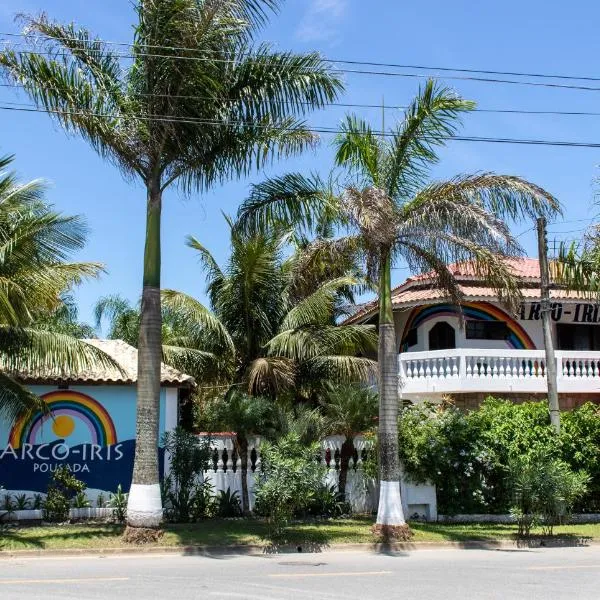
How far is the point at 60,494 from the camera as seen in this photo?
17.6m

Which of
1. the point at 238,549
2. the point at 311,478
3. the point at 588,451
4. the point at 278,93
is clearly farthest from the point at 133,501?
the point at 588,451

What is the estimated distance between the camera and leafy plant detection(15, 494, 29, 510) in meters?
17.8

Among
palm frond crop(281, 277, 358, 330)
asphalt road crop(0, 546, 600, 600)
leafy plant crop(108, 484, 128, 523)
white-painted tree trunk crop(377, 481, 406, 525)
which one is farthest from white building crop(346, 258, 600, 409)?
leafy plant crop(108, 484, 128, 523)

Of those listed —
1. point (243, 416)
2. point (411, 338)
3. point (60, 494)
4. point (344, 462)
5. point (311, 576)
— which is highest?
point (411, 338)

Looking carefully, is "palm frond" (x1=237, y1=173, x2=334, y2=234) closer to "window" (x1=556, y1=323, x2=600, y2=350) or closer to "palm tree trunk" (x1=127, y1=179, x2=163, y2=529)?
"palm tree trunk" (x1=127, y1=179, x2=163, y2=529)

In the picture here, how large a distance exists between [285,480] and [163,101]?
23.0ft

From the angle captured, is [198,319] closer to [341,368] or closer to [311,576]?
[341,368]

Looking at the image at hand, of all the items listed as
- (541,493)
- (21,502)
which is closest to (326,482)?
(541,493)

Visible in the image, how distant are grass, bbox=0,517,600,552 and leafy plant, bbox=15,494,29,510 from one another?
5.69ft

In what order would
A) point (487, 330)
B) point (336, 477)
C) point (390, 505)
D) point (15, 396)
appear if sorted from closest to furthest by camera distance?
point (15, 396) → point (390, 505) → point (336, 477) → point (487, 330)

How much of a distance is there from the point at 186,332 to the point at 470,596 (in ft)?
43.6

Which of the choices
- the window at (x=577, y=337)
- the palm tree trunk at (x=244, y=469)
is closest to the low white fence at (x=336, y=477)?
the palm tree trunk at (x=244, y=469)

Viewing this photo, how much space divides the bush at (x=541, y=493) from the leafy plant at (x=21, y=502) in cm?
1006

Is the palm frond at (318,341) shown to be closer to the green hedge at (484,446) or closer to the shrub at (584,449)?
the green hedge at (484,446)
